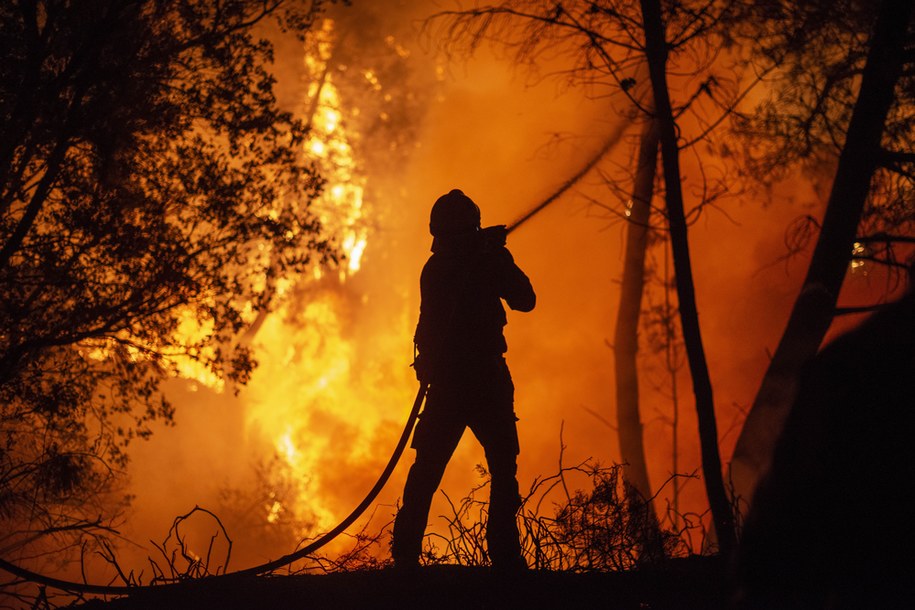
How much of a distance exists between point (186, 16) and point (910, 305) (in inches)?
358

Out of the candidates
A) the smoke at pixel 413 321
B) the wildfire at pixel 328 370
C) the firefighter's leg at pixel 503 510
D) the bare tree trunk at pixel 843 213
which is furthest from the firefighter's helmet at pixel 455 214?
the wildfire at pixel 328 370

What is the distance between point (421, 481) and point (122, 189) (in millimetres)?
6369

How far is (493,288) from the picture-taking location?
4305 mm

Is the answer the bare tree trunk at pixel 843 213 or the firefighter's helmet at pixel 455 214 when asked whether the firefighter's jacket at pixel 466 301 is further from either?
the bare tree trunk at pixel 843 213

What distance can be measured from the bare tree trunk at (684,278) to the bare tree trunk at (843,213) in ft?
1.83

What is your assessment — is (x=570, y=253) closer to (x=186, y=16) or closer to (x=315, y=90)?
(x=186, y=16)

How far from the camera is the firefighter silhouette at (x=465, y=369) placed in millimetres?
4074

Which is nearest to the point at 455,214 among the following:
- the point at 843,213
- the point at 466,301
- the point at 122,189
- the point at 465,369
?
the point at 466,301

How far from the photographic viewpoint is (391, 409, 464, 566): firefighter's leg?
409 cm

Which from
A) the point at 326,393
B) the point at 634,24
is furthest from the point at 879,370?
the point at 326,393

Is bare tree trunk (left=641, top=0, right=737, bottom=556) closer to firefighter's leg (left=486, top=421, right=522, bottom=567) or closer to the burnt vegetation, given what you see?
the burnt vegetation

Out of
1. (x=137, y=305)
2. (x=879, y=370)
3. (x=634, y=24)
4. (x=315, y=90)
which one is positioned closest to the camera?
(x=879, y=370)

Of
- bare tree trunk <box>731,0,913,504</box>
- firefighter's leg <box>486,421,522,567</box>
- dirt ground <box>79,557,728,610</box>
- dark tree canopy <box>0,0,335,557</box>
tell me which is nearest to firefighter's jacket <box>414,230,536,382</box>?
firefighter's leg <box>486,421,522,567</box>

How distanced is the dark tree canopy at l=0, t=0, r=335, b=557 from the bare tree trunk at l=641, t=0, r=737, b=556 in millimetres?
4906
